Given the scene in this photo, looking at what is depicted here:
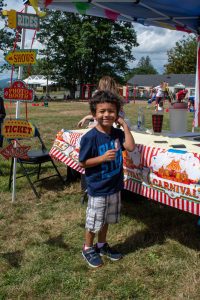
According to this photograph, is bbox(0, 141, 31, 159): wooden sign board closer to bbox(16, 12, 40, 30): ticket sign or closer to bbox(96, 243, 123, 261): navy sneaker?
bbox(16, 12, 40, 30): ticket sign

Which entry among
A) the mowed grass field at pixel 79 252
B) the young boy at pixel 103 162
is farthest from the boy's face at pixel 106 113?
the mowed grass field at pixel 79 252

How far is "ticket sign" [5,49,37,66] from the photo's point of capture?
3881mm

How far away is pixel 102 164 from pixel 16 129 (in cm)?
163

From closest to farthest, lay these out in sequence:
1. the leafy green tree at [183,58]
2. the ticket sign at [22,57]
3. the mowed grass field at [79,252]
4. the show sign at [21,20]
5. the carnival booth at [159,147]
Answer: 1. the mowed grass field at [79,252]
2. the carnival booth at [159,147]
3. the show sign at [21,20]
4. the ticket sign at [22,57]
5. the leafy green tree at [183,58]

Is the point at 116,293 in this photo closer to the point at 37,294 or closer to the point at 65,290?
the point at 65,290

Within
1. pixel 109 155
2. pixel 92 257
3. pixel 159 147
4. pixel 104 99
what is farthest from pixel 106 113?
pixel 92 257

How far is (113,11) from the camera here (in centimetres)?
493

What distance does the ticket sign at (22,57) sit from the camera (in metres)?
3.88

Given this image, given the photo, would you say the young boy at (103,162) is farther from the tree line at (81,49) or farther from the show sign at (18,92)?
the tree line at (81,49)

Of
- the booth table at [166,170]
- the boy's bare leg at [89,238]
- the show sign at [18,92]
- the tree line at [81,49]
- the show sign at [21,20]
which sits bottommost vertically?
the boy's bare leg at [89,238]

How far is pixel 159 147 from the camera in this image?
9.98ft

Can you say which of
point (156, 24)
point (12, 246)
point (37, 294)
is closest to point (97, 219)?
point (37, 294)

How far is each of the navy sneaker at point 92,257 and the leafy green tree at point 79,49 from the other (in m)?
35.3

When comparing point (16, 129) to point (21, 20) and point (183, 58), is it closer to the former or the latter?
point (21, 20)
